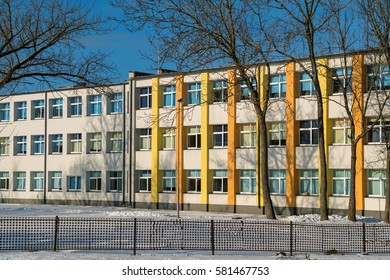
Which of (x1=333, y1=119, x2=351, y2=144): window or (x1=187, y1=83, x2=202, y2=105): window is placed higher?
(x1=187, y1=83, x2=202, y2=105): window

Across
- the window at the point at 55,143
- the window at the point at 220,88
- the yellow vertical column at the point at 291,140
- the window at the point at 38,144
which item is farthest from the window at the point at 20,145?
the yellow vertical column at the point at 291,140

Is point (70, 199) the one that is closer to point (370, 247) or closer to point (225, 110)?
point (225, 110)

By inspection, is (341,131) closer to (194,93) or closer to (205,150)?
(205,150)

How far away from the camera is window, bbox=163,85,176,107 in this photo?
54688 mm

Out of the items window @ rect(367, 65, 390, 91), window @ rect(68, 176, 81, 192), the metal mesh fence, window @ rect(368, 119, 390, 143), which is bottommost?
the metal mesh fence

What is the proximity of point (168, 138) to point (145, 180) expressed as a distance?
406cm

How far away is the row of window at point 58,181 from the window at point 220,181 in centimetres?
963

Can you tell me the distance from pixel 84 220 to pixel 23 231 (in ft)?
8.97

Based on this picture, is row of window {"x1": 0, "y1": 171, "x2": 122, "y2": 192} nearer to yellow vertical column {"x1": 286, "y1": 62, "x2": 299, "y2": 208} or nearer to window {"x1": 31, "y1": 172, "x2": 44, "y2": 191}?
window {"x1": 31, "y1": 172, "x2": 44, "y2": 191}

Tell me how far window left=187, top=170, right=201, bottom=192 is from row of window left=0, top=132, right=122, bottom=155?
25.7 feet

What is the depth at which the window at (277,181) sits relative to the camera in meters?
48.4

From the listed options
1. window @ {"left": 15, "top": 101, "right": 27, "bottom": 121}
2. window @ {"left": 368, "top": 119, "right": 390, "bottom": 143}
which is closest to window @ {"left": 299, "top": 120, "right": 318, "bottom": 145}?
window @ {"left": 368, "top": 119, "right": 390, "bottom": 143}

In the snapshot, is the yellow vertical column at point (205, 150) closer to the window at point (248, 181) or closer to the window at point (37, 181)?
the window at point (248, 181)

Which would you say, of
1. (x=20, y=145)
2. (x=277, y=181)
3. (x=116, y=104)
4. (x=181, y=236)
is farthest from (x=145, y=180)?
(x=181, y=236)
